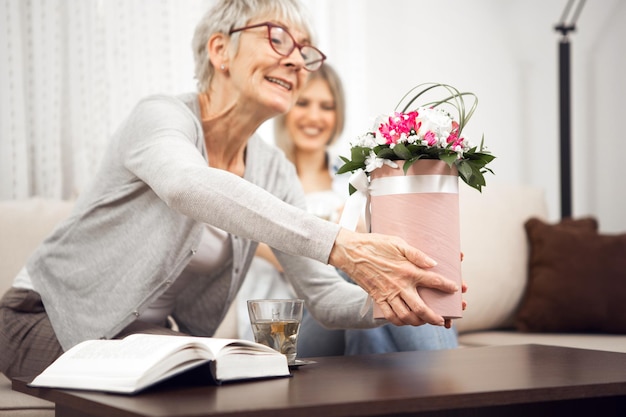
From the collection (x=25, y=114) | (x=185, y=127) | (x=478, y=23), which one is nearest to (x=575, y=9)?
(x=478, y=23)

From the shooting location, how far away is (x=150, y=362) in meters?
1.05

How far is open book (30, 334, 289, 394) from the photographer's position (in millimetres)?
1044

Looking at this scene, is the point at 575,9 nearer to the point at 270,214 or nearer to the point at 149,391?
the point at 270,214

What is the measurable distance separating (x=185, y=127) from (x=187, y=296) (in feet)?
1.48

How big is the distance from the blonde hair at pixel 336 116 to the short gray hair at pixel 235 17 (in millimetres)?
1344

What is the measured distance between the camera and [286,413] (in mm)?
933

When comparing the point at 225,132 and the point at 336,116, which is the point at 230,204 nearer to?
the point at 225,132

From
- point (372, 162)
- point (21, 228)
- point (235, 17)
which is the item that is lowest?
point (21, 228)

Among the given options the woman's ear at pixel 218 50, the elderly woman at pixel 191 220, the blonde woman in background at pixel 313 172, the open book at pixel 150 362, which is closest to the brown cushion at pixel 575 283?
the blonde woman in background at pixel 313 172

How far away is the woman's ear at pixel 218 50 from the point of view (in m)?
1.84

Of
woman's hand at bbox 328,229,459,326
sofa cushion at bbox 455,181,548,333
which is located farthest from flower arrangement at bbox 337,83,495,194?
sofa cushion at bbox 455,181,548,333

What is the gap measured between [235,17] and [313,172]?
57.7 inches

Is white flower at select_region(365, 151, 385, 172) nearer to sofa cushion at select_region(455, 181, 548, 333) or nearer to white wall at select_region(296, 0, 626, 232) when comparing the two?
sofa cushion at select_region(455, 181, 548, 333)

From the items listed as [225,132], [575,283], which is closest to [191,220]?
[225,132]
